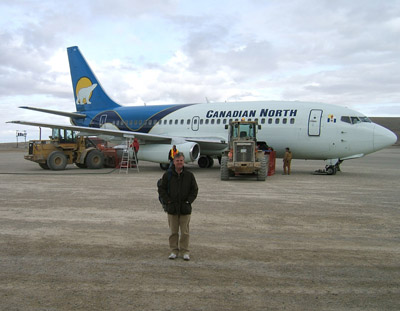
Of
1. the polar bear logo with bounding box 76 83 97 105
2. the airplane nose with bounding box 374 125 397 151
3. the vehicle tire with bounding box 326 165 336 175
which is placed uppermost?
the polar bear logo with bounding box 76 83 97 105

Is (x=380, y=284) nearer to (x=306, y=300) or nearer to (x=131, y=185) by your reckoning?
(x=306, y=300)

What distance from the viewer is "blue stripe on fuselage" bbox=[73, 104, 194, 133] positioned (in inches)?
919

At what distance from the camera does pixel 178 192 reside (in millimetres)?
5484

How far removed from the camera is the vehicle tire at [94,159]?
21.6 m

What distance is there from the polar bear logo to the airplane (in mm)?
95

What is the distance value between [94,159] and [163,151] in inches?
171

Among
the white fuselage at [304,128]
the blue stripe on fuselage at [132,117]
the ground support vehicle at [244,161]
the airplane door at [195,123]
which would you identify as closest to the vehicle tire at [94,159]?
the blue stripe on fuselage at [132,117]

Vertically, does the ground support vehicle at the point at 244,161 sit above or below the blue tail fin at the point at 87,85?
below

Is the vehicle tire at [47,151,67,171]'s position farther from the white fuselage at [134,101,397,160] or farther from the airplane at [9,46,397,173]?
the white fuselage at [134,101,397,160]

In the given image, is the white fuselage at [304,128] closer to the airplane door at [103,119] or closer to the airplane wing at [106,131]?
the airplane wing at [106,131]

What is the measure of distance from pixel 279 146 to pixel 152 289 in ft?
50.7

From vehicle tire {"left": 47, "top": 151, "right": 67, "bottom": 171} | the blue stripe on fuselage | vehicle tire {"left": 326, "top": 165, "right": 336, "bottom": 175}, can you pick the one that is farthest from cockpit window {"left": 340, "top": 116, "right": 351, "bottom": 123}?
vehicle tire {"left": 47, "top": 151, "right": 67, "bottom": 171}

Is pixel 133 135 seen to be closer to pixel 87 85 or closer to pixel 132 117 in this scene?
pixel 132 117

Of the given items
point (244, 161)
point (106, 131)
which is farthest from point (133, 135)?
point (244, 161)
